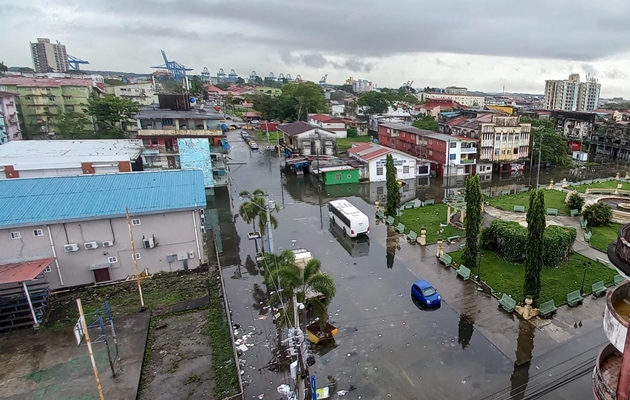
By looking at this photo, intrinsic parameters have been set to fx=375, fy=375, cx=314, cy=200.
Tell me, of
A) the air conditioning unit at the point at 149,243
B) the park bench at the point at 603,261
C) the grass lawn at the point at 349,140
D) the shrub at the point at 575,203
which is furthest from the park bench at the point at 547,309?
the grass lawn at the point at 349,140

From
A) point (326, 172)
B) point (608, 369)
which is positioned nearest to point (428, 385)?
point (608, 369)

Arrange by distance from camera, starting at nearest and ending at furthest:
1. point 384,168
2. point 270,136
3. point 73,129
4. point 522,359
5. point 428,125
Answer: point 522,359 → point 384,168 → point 73,129 → point 428,125 → point 270,136

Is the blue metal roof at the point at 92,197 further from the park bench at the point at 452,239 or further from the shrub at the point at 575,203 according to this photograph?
the shrub at the point at 575,203

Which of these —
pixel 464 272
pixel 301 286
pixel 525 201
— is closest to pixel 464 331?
pixel 464 272

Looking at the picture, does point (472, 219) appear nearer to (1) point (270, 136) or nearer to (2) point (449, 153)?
(2) point (449, 153)

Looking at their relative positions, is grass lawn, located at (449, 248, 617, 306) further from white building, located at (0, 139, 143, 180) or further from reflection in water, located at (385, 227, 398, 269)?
white building, located at (0, 139, 143, 180)

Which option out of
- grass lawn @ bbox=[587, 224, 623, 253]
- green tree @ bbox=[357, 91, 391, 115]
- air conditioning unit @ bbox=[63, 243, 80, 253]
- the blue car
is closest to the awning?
air conditioning unit @ bbox=[63, 243, 80, 253]
